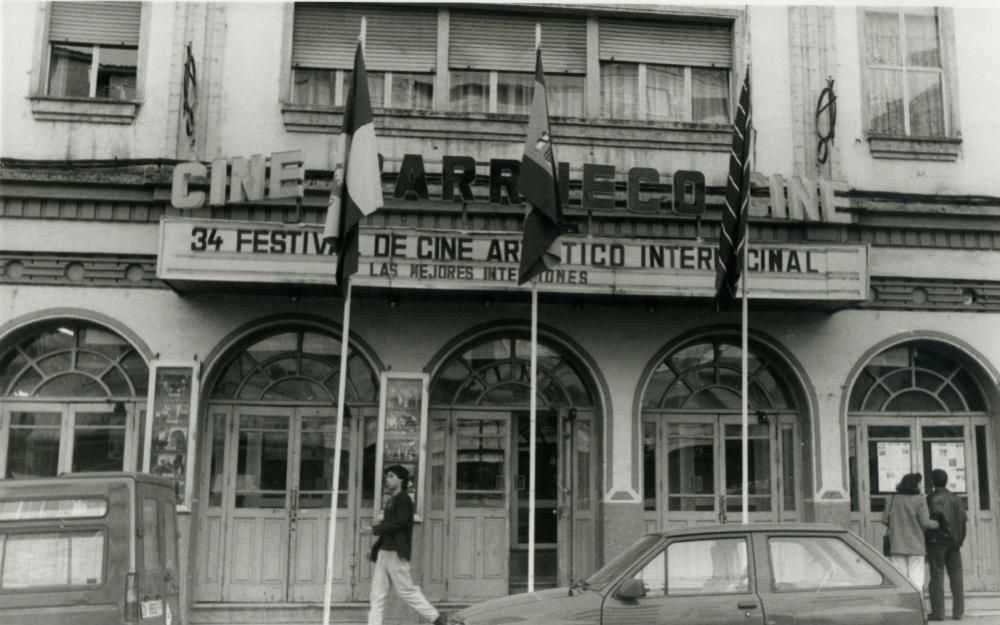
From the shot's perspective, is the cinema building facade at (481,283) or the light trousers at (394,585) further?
the cinema building facade at (481,283)

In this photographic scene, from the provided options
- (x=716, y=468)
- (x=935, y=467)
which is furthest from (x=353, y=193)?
(x=935, y=467)

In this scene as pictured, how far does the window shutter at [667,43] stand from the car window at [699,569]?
27.9 ft

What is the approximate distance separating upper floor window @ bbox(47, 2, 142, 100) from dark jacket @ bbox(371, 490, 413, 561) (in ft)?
22.5

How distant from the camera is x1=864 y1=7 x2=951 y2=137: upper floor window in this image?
46.6 ft

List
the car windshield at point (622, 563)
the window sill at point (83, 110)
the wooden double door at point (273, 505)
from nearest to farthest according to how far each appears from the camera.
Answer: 1. the car windshield at point (622, 563)
2. the wooden double door at point (273, 505)
3. the window sill at point (83, 110)

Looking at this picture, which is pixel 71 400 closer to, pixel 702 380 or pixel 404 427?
pixel 404 427

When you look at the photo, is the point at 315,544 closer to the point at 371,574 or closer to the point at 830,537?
the point at 371,574

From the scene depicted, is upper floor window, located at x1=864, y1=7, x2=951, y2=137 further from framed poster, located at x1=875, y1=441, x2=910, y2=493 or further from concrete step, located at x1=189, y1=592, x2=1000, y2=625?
concrete step, located at x1=189, y1=592, x2=1000, y2=625

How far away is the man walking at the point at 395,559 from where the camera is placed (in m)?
10.5

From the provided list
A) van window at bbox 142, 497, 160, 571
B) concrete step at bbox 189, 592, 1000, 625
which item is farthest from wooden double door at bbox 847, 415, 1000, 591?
van window at bbox 142, 497, 160, 571

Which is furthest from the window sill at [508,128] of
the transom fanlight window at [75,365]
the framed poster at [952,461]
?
the framed poster at [952,461]

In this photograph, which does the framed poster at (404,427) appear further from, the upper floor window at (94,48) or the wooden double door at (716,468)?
the upper floor window at (94,48)

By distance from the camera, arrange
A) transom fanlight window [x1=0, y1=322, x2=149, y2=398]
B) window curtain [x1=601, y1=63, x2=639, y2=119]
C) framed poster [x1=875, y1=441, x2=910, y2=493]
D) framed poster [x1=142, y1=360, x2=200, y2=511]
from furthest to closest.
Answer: window curtain [x1=601, y1=63, x2=639, y2=119] → framed poster [x1=875, y1=441, x2=910, y2=493] → transom fanlight window [x1=0, y1=322, x2=149, y2=398] → framed poster [x1=142, y1=360, x2=200, y2=511]

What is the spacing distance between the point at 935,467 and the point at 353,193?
8.94 metres
